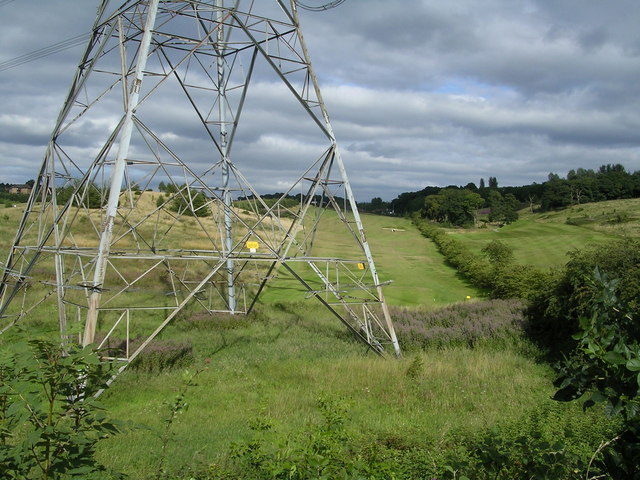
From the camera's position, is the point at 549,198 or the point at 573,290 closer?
the point at 573,290

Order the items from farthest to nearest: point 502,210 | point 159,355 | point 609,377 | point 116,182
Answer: point 502,210, point 159,355, point 116,182, point 609,377

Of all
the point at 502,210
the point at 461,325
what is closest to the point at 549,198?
the point at 502,210

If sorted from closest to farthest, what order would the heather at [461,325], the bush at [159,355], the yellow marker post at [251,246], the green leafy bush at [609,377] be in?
the green leafy bush at [609,377], the bush at [159,355], the yellow marker post at [251,246], the heather at [461,325]

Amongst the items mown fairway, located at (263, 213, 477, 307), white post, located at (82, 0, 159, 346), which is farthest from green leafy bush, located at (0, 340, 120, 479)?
mown fairway, located at (263, 213, 477, 307)

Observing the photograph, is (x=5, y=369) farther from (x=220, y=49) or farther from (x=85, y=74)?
(x=220, y=49)

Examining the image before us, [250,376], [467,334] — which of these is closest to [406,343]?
[467,334]

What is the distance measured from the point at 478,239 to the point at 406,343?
33.6m

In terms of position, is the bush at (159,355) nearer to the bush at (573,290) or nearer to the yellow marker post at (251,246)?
the yellow marker post at (251,246)

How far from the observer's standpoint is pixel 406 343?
16.9 m

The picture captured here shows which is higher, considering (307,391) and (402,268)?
(402,268)

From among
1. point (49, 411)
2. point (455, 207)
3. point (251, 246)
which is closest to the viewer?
point (49, 411)

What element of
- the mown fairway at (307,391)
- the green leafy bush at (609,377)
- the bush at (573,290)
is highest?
the green leafy bush at (609,377)

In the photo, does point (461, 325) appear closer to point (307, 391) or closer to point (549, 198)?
point (307, 391)

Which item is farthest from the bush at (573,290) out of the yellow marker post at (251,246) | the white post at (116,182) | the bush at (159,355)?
the white post at (116,182)
